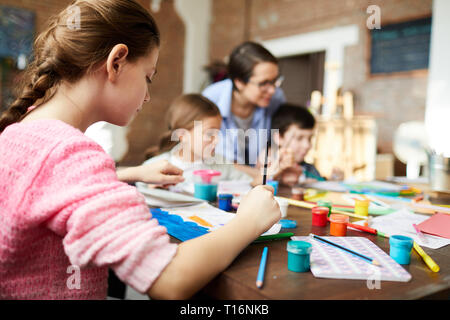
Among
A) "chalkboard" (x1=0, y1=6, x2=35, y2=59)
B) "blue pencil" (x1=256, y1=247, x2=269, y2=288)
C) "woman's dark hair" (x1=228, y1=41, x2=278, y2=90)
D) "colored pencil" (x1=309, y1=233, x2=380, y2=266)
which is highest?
"chalkboard" (x1=0, y1=6, x2=35, y2=59)

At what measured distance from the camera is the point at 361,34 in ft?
13.4

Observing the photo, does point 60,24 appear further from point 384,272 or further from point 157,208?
point 384,272

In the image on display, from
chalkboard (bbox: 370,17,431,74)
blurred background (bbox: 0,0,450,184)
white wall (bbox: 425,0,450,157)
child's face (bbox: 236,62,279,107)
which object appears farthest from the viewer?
chalkboard (bbox: 370,17,431,74)

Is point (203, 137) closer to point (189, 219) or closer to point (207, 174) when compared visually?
point (207, 174)

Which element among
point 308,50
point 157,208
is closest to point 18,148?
point 157,208

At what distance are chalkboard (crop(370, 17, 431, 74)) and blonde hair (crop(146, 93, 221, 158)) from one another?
2599 millimetres

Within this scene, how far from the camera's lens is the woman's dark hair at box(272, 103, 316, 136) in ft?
7.41

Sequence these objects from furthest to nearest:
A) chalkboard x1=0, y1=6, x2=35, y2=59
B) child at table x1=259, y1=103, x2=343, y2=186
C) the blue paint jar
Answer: chalkboard x1=0, y1=6, x2=35, y2=59, child at table x1=259, y1=103, x2=343, y2=186, the blue paint jar

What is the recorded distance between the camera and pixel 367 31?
13.2 ft

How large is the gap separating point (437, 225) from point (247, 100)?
4.73ft

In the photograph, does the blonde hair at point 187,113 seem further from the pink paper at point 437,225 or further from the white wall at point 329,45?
the white wall at point 329,45

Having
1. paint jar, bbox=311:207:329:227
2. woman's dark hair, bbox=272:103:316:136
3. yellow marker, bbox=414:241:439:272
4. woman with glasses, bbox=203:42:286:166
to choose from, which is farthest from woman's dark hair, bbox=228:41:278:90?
yellow marker, bbox=414:241:439:272

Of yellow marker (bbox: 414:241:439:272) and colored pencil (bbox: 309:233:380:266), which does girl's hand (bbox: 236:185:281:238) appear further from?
yellow marker (bbox: 414:241:439:272)
